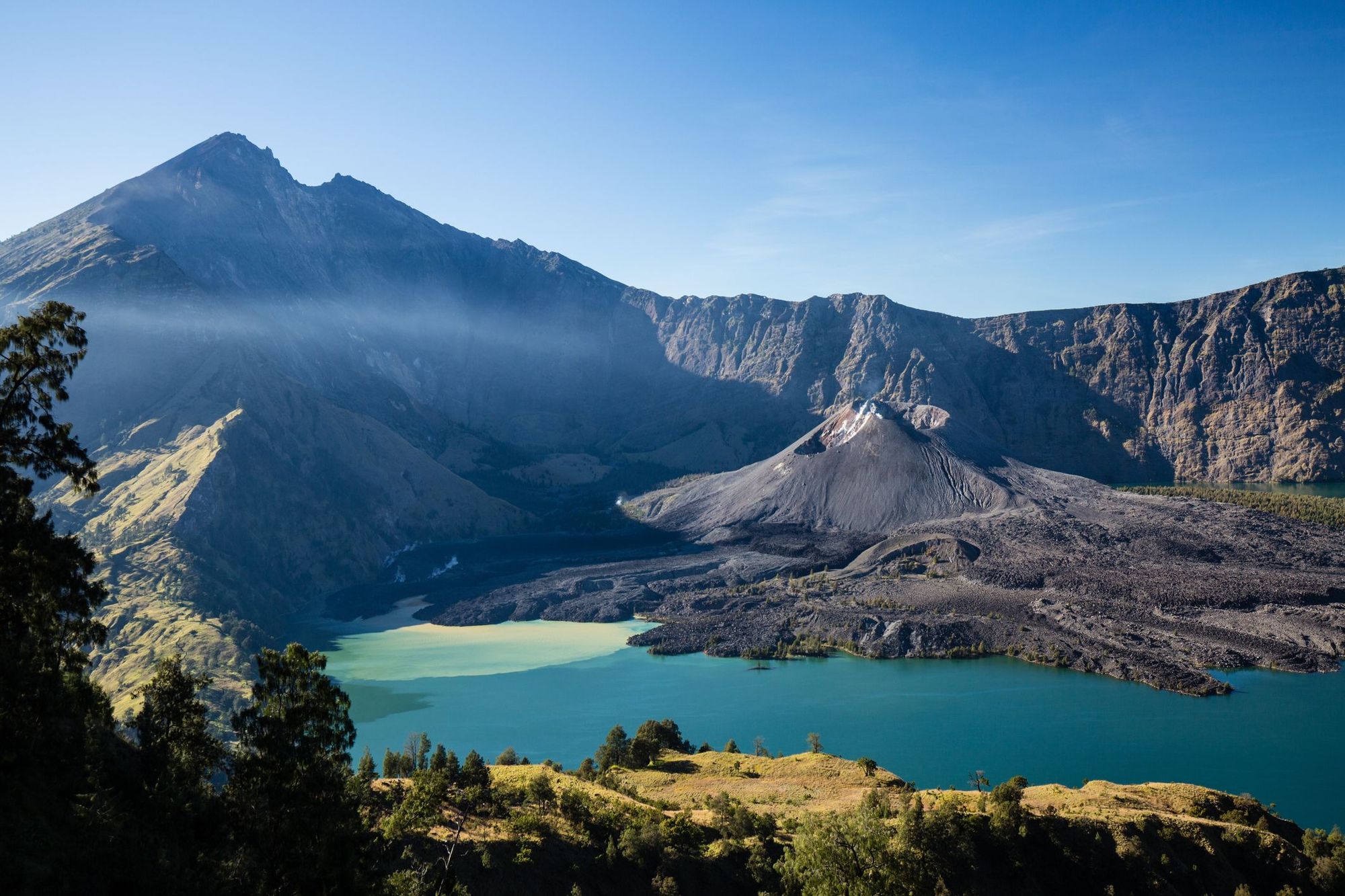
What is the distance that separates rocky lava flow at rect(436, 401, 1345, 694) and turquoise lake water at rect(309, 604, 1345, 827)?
4.48 m

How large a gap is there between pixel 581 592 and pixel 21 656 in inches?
4048

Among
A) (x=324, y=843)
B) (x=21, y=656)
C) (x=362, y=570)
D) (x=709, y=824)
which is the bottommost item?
(x=362, y=570)

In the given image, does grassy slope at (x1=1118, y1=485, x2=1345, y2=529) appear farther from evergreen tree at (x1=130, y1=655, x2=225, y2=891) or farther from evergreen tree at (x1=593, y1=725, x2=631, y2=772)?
evergreen tree at (x1=130, y1=655, x2=225, y2=891)

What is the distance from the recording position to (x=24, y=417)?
57.3 ft

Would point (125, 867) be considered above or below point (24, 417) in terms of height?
below

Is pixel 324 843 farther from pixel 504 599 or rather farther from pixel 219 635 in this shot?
pixel 504 599

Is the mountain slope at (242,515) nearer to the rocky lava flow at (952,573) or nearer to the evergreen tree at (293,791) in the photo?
the rocky lava flow at (952,573)

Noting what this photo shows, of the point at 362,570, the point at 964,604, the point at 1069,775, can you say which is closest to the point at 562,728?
the point at 1069,775

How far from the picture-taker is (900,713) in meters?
70.7

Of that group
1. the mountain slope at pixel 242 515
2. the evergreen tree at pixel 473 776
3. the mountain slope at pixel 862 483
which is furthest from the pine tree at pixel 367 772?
the mountain slope at pixel 862 483

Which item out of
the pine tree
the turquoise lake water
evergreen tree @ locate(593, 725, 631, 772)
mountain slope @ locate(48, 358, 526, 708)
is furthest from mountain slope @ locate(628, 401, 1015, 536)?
the pine tree

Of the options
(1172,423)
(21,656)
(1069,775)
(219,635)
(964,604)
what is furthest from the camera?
(1172,423)

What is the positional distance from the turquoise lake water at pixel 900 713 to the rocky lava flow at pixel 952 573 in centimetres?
448

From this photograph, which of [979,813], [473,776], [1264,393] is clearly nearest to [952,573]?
[979,813]
